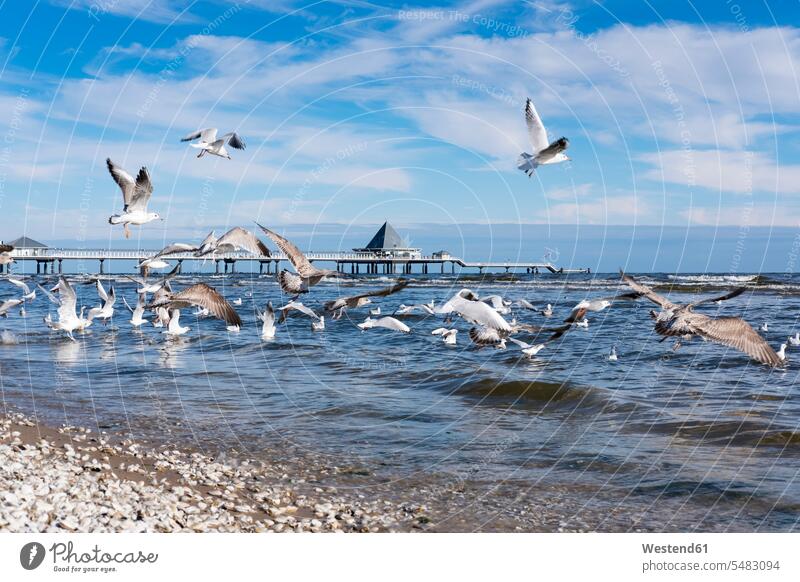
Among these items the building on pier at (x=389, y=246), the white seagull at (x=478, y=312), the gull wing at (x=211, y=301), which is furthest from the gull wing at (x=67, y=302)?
the building on pier at (x=389, y=246)

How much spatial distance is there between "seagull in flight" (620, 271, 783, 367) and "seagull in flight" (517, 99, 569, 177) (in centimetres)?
259

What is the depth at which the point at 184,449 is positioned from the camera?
11859 millimetres

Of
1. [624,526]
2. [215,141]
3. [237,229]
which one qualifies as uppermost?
[215,141]

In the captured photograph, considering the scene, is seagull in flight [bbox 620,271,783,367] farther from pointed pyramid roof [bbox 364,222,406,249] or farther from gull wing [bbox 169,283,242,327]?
pointed pyramid roof [bbox 364,222,406,249]

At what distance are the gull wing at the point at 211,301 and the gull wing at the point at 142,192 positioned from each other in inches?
72.4

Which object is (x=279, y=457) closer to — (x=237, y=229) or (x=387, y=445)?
(x=387, y=445)

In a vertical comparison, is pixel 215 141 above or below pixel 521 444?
above

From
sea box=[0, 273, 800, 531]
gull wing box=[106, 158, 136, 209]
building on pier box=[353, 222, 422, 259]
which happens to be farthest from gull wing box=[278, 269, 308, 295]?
building on pier box=[353, 222, 422, 259]

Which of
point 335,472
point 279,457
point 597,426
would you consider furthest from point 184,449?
point 597,426

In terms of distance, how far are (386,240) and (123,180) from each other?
338 ft

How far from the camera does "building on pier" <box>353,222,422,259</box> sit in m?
114

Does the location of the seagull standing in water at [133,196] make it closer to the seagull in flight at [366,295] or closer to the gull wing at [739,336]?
the seagull in flight at [366,295]

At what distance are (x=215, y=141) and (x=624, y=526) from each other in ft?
33.8
